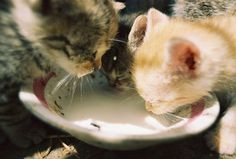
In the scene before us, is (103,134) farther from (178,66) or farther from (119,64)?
(119,64)

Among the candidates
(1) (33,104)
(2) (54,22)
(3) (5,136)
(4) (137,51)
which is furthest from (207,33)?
(3) (5,136)

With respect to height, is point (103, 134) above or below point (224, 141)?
above

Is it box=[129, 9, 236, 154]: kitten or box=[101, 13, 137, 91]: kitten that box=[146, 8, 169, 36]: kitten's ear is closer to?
box=[129, 9, 236, 154]: kitten

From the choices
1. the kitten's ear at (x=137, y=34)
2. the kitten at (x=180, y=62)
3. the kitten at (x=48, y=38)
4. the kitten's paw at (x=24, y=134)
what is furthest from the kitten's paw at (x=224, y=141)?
the kitten's paw at (x=24, y=134)

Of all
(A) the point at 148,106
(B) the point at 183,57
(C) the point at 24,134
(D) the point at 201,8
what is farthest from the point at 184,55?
(D) the point at 201,8

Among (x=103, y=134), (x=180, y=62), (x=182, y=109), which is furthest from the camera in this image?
(x=182, y=109)

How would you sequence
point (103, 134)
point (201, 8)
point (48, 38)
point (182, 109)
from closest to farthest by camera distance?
point (103, 134) → point (48, 38) → point (182, 109) → point (201, 8)

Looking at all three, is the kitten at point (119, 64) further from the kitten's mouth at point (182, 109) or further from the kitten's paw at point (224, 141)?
the kitten's paw at point (224, 141)
